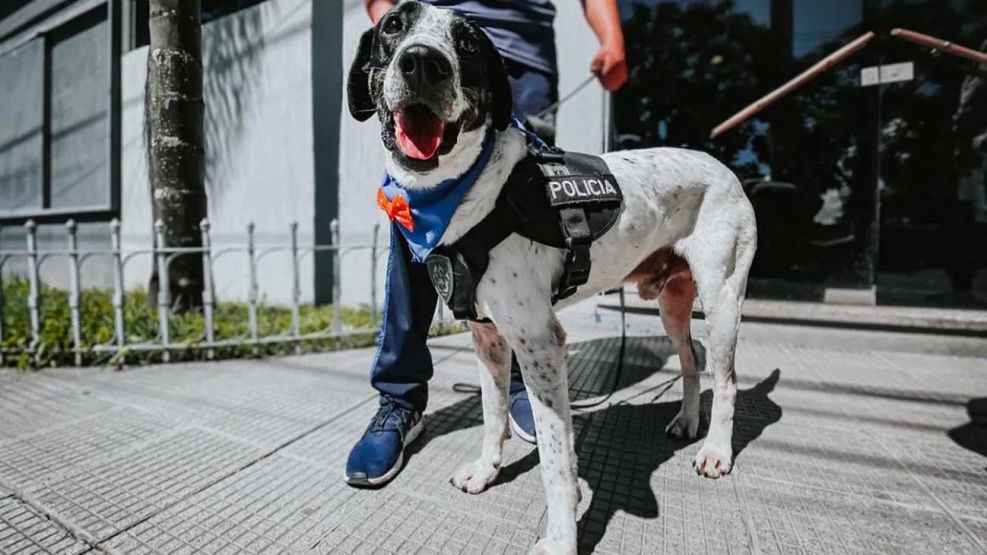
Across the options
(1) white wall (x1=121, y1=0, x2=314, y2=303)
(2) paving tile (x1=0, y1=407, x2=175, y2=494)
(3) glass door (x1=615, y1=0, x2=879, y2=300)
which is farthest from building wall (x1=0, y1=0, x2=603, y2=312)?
(2) paving tile (x1=0, y1=407, x2=175, y2=494)

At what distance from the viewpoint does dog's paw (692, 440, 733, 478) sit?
66.9 inches

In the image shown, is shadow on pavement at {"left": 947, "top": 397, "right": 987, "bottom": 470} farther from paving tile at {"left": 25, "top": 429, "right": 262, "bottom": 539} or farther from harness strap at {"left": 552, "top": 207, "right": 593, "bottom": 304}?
paving tile at {"left": 25, "top": 429, "right": 262, "bottom": 539}

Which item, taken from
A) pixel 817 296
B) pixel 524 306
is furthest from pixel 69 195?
pixel 817 296

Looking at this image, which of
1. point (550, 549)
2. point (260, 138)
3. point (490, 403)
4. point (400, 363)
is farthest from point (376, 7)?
point (260, 138)

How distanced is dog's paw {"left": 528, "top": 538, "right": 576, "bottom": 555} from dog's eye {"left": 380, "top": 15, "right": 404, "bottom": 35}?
4.45ft

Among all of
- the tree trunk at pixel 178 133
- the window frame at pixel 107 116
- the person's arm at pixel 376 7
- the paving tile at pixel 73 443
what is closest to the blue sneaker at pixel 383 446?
the paving tile at pixel 73 443

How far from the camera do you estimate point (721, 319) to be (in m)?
1.77

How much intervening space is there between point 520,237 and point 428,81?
45 centimetres

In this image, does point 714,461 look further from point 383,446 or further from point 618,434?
point 383,446

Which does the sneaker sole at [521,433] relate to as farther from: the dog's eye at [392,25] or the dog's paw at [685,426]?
the dog's eye at [392,25]

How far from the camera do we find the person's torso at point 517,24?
6.12 feet

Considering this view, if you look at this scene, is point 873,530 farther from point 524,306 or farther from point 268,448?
point 268,448

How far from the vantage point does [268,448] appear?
6.24ft

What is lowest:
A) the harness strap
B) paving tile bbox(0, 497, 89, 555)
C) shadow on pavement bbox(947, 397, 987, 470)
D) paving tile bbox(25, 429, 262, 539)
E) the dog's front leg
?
paving tile bbox(0, 497, 89, 555)
